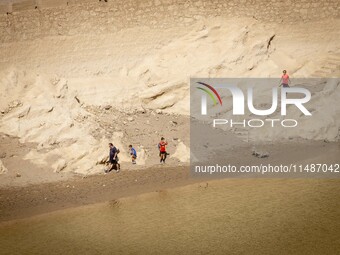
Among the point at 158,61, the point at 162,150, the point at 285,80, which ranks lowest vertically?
the point at 162,150

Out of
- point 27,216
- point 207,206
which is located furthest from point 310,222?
point 27,216

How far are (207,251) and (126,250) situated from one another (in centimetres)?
158

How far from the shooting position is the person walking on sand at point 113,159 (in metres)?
13.9

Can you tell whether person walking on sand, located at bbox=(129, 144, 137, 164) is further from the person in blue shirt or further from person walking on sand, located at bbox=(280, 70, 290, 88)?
person walking on sand, located at bbox=(280, 70, 290, 88)

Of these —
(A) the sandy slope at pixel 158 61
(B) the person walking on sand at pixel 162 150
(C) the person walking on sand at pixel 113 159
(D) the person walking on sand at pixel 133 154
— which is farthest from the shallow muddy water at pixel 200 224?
(A) the sandy slope at pixel 158 61

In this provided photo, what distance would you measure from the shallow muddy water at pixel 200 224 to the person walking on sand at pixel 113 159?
1.90 meters

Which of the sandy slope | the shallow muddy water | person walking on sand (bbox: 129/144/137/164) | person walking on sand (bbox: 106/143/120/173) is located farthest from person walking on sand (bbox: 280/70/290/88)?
person walking on sand (bbox: 106/143/120/173)

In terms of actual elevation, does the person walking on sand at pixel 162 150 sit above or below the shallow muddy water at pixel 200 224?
above

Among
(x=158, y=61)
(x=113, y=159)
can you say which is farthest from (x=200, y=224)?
(x=158, y=61)

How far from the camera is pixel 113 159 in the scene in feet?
45.6

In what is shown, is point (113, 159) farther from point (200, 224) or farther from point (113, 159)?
point (200, 224)

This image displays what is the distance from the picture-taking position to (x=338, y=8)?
57.6 feet

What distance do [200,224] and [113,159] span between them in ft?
14.0

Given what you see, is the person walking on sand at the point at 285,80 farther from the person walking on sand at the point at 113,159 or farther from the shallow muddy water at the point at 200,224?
the person walking on sand at the point at 113,159
